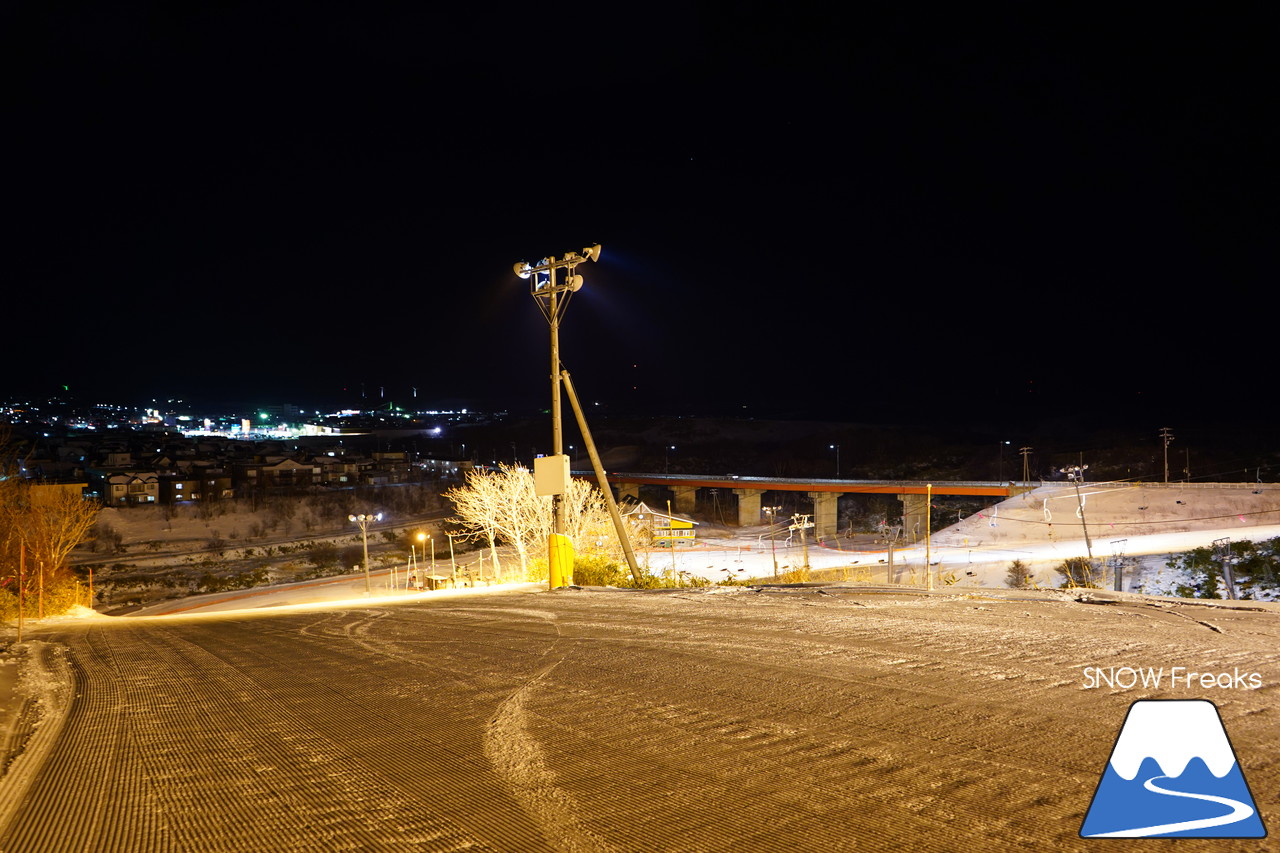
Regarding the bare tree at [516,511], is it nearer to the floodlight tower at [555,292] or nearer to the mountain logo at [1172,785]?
the floodlight tower at [555,292]

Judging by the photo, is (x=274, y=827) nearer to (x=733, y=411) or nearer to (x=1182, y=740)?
(x=1182, y=740)

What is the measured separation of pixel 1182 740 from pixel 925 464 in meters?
93.5

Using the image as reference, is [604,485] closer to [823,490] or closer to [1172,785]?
[1172,785]

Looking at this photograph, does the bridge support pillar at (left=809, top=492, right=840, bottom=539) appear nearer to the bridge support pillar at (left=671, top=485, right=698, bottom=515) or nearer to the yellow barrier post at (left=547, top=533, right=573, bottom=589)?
the bridge support pillar at (left=671, top=485, right=698, bottom=515)

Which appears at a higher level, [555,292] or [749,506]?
[555,292]

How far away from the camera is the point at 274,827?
2.90 m

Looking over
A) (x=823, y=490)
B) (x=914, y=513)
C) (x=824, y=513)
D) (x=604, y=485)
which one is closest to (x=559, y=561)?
(x=604, y=485)

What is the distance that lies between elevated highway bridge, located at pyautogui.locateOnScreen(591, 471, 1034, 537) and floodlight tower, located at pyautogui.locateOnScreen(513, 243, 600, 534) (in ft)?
107

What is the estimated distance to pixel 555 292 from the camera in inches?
568

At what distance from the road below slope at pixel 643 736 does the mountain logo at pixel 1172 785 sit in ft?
0.28

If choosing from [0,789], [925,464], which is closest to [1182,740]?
[0,789]

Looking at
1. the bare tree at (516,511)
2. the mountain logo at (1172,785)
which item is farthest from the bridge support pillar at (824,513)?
the mountain logo at (1172,785)

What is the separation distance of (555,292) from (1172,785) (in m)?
12.7

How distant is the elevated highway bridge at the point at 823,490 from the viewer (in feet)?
168
